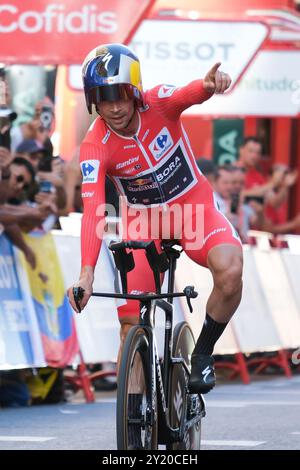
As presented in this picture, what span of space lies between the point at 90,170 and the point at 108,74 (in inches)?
19.7

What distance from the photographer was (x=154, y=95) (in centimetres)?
788

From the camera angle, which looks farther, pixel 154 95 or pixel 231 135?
pixel 231 135

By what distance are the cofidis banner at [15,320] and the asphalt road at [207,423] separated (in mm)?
423

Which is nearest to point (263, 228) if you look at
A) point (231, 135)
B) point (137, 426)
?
point (231, 135)

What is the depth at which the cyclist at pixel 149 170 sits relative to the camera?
24.6ft

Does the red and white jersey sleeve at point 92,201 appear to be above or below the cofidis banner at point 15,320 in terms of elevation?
above

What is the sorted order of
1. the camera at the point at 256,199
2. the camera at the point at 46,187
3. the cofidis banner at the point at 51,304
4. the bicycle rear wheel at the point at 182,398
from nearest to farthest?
the bicycle rear wheel at the point at 182,398, the cofidis banner at the point at 51,304, the camera at the point at 46,187, the camera at the point at 256,199

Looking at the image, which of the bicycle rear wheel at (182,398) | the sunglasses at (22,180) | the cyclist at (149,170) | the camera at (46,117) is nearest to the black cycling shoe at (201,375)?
the cyclist at (149,170)

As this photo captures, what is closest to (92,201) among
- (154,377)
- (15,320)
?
(154,377)

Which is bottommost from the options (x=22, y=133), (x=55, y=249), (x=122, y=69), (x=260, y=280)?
(x=260, y=280)

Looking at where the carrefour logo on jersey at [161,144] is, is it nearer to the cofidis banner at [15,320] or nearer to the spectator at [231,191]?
the cofidis banner at [15,320]

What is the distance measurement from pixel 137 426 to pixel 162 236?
124 centimetres

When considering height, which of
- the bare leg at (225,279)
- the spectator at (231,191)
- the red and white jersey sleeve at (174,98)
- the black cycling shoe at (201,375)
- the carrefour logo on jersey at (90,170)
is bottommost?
the spectator at (231,191)

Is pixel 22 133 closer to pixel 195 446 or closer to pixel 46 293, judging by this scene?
pixel 46 293
